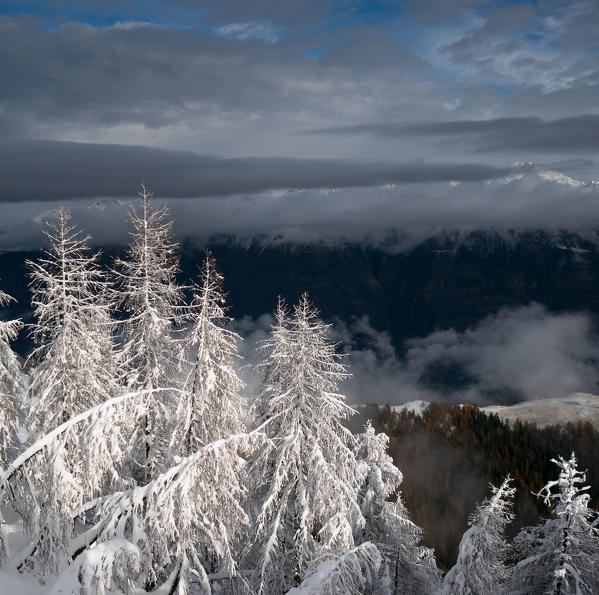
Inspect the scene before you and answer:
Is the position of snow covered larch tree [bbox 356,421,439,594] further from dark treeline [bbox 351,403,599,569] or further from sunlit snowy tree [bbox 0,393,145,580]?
dark treeline [bbox 351,403,599,569]

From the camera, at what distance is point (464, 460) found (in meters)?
140

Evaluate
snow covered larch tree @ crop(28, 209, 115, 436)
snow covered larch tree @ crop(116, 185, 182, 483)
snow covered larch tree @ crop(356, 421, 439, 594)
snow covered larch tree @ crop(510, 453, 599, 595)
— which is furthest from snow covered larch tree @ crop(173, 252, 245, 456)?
snow covered larch tree @ crop(356, 421, 439, 594)

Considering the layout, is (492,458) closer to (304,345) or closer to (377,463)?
(377,463)

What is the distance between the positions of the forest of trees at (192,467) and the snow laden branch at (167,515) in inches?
1.5

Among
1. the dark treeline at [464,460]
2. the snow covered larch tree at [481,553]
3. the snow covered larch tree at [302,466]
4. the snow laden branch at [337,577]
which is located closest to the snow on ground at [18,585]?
the snow covered larch tree at [302,466]

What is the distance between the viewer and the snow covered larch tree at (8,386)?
2075 cm

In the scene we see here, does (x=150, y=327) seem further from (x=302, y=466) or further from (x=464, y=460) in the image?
(x=464, y=460)

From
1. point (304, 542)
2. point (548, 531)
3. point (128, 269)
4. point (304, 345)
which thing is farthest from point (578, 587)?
point (128, 269)

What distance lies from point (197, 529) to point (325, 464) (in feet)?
12.3

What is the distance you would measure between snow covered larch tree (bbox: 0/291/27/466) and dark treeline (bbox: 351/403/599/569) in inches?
3577

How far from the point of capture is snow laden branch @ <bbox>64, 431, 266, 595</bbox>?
8.98 m

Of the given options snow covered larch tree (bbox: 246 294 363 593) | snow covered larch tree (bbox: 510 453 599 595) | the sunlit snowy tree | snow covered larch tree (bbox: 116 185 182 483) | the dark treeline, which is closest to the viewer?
the sunlit snowy tree

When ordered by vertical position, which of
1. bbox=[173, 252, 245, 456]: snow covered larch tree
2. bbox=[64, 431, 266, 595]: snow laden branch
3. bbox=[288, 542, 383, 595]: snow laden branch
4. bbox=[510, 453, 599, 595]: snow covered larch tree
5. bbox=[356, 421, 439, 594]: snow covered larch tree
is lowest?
bbox=[356, 421, 439, 594]: snow covered larch tree

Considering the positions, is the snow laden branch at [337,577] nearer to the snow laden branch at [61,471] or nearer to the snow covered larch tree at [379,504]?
the snow laden branch at [61,471]
